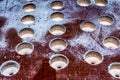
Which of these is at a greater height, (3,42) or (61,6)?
(61,6)

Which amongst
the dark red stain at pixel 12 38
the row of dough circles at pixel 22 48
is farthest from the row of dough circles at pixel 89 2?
the dark red stain at pixel 12 38

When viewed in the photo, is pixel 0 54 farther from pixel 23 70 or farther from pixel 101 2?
pixel 101 2

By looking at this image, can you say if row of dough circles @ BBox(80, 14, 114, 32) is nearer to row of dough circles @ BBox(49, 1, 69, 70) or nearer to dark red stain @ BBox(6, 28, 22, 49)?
row of dough circles @ BBox(49, 1, 69, 70)

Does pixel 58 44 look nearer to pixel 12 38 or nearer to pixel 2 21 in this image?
pixel 12 38

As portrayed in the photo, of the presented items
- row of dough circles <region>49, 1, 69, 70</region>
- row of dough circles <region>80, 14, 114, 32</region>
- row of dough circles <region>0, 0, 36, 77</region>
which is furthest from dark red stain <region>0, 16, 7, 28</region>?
row of dough circles <region>80, 14, 114, 32</region>

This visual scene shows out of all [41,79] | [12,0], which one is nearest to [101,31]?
[41,79]

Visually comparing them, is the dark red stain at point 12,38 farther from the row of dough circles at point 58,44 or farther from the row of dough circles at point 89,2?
the row of dough circles at point 89,2
